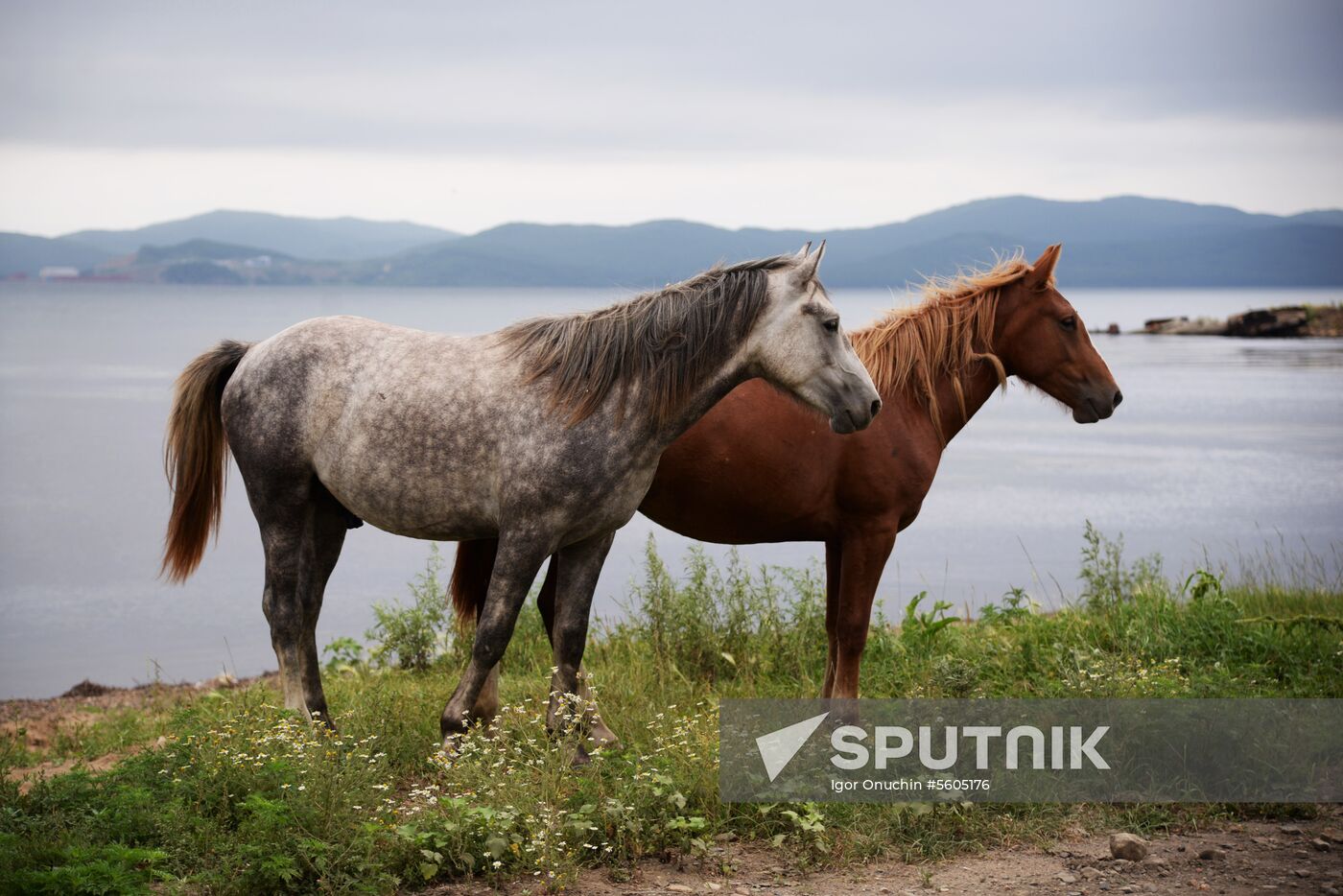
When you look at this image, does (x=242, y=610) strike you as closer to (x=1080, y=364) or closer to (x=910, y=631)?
(x=910, y=631)

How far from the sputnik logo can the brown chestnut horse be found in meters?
0.31

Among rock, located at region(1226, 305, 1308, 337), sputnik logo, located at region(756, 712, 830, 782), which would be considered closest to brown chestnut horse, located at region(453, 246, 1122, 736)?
sputnik logo, located at region(756, 712, 830, 782)

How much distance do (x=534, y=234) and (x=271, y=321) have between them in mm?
87942

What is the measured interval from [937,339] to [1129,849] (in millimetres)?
2706

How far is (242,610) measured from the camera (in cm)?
1345

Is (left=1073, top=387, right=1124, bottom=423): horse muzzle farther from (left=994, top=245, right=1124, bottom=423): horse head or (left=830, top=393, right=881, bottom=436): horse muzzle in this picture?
(left=830, top=393, right=881, bottom=436): horse muzzle

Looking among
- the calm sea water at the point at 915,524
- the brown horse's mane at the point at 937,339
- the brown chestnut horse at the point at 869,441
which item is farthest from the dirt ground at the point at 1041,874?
the calm sea water at the point at 915,524

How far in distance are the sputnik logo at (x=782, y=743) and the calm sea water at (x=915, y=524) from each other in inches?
89.5

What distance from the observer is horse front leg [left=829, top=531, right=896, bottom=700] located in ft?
19.4

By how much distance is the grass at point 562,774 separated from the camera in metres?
4.54

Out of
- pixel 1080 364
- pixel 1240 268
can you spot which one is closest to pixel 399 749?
pixel 1080 364

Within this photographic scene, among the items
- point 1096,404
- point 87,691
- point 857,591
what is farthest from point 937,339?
point 87,691

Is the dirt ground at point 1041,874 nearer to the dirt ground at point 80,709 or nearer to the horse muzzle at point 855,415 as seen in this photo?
the horse muzzle at point 855,415

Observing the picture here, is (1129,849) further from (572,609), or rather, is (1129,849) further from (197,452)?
(197,452)
